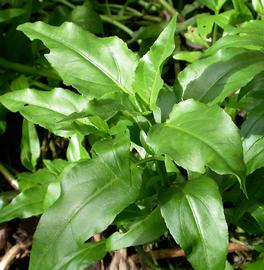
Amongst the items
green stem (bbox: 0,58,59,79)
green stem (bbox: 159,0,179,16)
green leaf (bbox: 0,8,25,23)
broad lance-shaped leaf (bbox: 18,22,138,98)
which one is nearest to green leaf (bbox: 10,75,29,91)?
green stem (bbox: 0,58,59,79)

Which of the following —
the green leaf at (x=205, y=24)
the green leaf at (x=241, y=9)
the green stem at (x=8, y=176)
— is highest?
the green leaf at (x=241, y=9)

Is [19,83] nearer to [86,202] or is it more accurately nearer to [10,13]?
[10,13]

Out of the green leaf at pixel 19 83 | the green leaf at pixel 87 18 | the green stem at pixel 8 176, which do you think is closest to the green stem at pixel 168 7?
→ the green leaf at pixel 87 18

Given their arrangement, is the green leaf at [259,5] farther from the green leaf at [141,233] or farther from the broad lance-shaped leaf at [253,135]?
the green leaf at [141,233]

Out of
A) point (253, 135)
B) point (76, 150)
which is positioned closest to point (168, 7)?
point (76, 150)

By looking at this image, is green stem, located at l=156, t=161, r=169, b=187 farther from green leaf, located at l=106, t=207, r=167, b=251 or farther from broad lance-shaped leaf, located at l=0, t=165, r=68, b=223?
broad lance-shaped leaf, located at l=0, t=165, r=68, b=223

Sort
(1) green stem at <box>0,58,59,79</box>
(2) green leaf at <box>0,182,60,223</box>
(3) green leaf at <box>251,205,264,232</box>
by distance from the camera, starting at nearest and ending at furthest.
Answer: (3) green leaf at <box>251,205,264,232</box>
(2) green leaf at <box>0,182,60,223</box>
(1) green stem at <box>0,58,59,79</box>

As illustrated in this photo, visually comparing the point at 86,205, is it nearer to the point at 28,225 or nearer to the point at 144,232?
the point at 144,232
